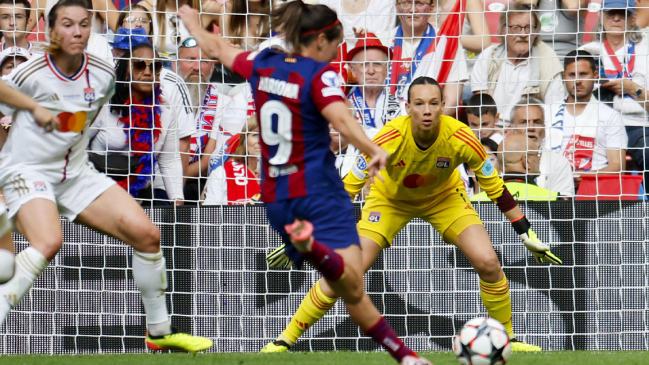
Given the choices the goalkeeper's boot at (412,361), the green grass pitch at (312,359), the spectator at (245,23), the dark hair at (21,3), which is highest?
the dark hair at (21,3)

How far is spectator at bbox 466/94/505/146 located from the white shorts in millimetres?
3998

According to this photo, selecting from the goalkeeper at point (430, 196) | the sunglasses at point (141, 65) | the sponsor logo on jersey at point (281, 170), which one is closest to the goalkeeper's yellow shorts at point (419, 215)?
the goalkeeper at point (430, 196)

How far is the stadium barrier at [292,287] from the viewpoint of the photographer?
7.20 m

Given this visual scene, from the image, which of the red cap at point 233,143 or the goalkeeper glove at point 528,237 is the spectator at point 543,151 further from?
the red cap at point 233,143

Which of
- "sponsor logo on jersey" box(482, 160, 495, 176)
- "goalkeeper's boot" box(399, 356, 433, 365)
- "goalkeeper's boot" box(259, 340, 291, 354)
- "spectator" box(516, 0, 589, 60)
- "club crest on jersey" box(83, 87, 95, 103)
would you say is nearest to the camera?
"goalkeeper's boot" box(399, 356, 433, 365)

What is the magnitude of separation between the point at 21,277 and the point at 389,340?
2.16 m

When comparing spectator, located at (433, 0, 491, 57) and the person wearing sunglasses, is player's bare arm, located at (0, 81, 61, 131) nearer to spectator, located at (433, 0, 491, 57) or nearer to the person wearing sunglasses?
the person wearing sunglasses

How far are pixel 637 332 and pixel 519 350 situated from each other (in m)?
Result: 1.49

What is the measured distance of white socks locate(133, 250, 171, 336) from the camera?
4957 mm

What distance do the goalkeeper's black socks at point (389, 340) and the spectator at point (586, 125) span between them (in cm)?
415

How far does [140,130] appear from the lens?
7.46 m

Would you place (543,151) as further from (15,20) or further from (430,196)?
(15,20)

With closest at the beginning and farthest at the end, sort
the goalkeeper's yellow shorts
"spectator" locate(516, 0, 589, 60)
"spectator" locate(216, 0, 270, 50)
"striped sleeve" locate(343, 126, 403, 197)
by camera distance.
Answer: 1. "striped sleeve" locate(343, 126, 403, 197)
2. the goalkeeper's yellow shorts
3. "spectator" locate(216, 0, 270, 50)
4. "spectator" locate(516, 0, 589, 60)

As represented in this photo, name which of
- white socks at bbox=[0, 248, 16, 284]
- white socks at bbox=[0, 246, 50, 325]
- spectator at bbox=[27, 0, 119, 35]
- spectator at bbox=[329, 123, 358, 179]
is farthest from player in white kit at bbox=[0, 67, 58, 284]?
spectator at bbox=[329, 123, 358, 179]
